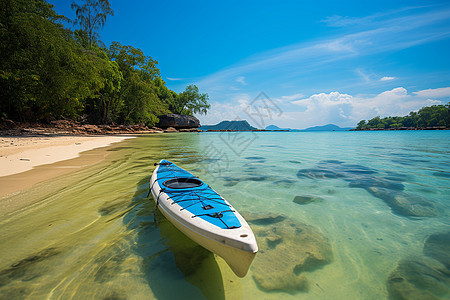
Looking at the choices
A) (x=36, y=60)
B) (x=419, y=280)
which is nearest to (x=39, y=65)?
(x=36, y=60)

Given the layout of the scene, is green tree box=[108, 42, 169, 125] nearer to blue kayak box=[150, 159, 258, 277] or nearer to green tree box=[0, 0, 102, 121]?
green tree box=[0, 0, 102, 121]

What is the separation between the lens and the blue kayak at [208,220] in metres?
1.83

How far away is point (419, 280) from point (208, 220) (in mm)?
2825

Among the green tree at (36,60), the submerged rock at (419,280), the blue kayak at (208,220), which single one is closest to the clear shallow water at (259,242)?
the submerged rock at (419,280)

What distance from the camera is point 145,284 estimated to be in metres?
2.14

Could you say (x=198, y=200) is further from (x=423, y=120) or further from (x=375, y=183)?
(x=423, y=120)

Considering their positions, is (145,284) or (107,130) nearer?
(145,284)

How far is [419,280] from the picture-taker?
7.50ft

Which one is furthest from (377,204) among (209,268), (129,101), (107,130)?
(129,101)

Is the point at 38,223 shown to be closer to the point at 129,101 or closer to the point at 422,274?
the point at 422,274

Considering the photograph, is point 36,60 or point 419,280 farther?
point 36,60

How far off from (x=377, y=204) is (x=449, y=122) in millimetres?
113871

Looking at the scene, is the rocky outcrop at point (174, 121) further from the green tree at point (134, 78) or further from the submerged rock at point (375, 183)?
the submerged rock at point (375, 183)

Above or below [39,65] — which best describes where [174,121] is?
below
